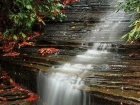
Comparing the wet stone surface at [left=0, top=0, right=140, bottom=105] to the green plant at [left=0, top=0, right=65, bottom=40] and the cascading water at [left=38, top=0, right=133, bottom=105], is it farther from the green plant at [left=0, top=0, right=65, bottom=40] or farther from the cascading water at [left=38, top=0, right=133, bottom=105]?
the green plant at [left=0, top=0, right=65, bottom=40]

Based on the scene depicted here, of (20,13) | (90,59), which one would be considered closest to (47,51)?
(20,13)

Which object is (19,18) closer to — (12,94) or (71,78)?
(12,94)

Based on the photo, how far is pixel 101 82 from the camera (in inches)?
249

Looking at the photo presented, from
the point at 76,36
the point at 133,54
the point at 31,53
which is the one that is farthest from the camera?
the point at 76,36

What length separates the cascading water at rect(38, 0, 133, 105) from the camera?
262 inches

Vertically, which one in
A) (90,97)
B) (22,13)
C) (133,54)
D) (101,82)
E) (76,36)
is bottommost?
(90,97)

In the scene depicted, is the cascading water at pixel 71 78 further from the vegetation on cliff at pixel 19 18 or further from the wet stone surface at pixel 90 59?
→ the vegetation on cliff at pixel 19 18

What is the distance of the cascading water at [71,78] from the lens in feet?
21.8

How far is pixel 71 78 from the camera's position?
6.77m

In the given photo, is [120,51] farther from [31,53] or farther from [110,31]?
[31,53]

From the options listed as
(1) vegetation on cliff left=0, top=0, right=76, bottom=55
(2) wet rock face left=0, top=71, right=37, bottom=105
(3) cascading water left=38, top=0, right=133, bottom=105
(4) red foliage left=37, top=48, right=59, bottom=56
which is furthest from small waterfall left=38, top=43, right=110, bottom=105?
(1) vegetation on cliff left=0, top=0, right=76, bottom=55

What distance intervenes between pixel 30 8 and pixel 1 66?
2.59 meters

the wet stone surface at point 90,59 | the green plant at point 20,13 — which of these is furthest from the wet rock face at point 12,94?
the green plant at point 20,13

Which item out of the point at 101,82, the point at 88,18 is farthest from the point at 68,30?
the point at 101,82
